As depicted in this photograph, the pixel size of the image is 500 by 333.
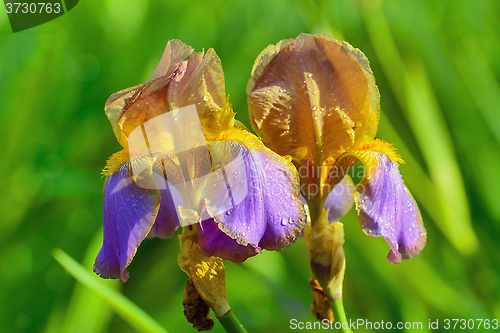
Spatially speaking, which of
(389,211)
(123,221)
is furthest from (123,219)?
(389,211)

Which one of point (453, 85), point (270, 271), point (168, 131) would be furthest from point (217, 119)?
point (453, 85)

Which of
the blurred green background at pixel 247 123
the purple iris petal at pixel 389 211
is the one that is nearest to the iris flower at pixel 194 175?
the purple iris petal at pixel 389 211

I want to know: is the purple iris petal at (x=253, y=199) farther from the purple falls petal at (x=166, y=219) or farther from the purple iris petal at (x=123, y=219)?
the purple falls petal at (x=166, y=219)

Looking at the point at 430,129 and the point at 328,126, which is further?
the point at 430,129

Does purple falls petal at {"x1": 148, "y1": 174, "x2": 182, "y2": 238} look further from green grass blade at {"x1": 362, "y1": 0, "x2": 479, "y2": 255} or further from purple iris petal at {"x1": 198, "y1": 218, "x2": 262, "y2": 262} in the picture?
green grass blade at {"x1": 362, "y1": 0, "x2": 479, "y2": 255}

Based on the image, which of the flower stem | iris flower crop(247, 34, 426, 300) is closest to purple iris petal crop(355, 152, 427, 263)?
iris flower crop(247, 34, 426, 300)

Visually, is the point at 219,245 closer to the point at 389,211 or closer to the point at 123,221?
the point at 123,221
